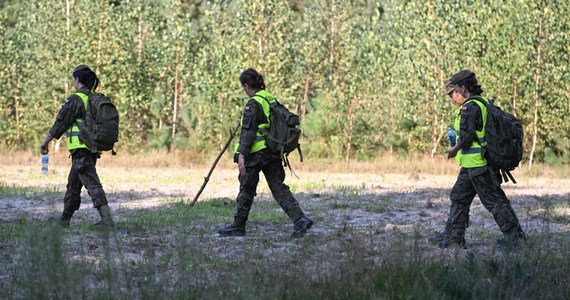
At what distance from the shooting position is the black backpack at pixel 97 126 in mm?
10609

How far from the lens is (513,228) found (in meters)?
9.45

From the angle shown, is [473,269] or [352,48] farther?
[352,48]

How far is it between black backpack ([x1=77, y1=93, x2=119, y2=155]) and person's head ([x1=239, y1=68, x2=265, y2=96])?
1634 mm

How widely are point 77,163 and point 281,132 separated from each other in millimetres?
2465

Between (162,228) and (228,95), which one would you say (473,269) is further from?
(228,95)

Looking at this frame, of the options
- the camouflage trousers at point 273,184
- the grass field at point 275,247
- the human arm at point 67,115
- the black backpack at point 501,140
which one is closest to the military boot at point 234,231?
the grass field at point 275,247

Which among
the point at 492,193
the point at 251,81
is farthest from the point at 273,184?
the point at 492,193

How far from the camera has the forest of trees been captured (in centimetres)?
2986

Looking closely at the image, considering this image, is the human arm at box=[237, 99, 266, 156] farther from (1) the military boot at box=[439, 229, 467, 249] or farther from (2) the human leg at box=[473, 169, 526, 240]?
(2) the human leg at box=[473, 169, 526, 240]

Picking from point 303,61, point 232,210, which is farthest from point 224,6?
point 232,210

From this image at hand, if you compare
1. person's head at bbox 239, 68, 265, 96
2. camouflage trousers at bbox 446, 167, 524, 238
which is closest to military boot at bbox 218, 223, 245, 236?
person's head at bbox 239, 68, 265, 96

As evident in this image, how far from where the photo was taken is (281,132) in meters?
10.3

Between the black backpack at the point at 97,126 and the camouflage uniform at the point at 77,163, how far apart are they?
114 millimetres

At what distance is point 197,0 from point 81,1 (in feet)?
65.3
